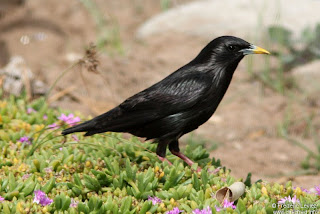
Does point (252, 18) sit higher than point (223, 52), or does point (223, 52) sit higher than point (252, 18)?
point (252, 18)

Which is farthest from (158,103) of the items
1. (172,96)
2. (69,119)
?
(69,119)

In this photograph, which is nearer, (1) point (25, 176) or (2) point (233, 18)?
(1) point (25, 176)

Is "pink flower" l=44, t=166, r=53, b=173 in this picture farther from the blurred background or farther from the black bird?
the blurred background

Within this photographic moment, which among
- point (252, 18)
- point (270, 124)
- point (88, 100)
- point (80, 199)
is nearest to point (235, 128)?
point (270, 124)

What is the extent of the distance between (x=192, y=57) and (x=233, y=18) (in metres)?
1.17

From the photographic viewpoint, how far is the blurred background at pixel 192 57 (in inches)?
237

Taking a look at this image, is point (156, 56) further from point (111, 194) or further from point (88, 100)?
point (111, 194)

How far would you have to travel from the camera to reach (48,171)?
3809 millimetres

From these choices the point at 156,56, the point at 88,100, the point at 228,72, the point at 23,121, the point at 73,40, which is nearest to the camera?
the point at 228,72

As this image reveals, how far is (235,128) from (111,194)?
344 cm

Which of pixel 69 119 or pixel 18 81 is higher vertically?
pixel 18 81

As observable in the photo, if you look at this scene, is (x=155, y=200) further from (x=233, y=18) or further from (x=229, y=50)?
(x=233, y=18)

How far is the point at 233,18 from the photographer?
8492 millimetres

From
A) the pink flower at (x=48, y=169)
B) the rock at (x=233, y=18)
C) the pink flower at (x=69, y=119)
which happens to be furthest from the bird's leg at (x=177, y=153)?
the rock at (x=233, y=18)
